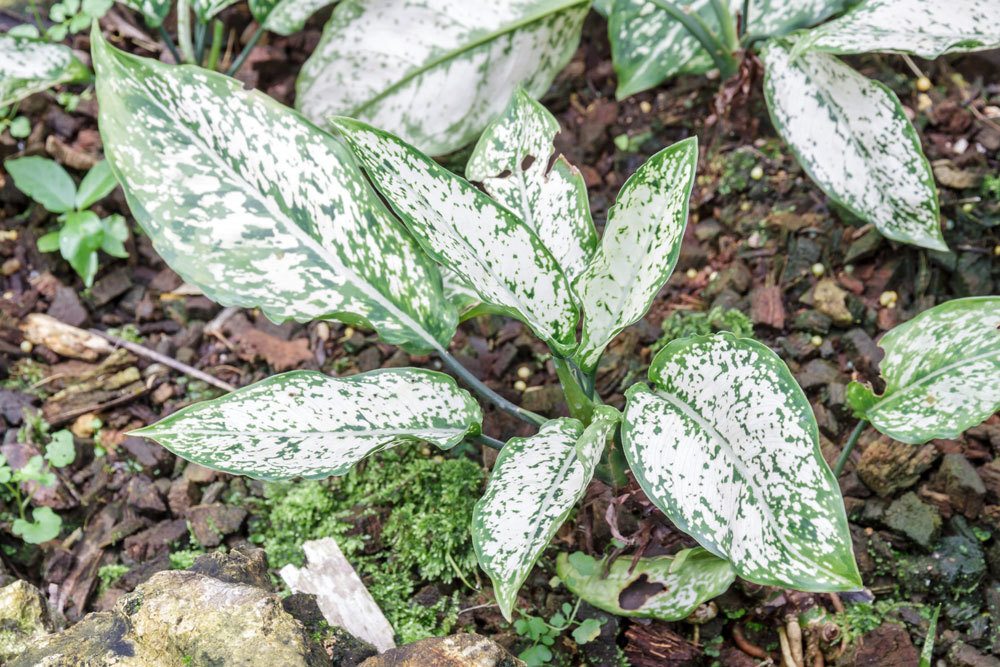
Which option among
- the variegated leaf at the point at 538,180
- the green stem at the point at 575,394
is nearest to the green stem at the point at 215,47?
the variegated leaf at the point at 538,180

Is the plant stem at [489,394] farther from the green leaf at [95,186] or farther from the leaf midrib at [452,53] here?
the green leaf at [95,186]

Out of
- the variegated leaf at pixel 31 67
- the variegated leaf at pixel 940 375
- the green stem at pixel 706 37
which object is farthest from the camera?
the variegated leaf at pixel 31 67

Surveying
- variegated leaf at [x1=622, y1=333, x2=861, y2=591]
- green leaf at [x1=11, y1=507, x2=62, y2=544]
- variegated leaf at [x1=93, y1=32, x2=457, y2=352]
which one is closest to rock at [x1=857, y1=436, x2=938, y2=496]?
variegated leaf at [x1=622, y1=333, x2=861, y2=591]

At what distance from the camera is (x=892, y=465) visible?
1782 mm

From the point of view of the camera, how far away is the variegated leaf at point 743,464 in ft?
4.15

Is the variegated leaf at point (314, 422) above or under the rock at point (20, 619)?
above

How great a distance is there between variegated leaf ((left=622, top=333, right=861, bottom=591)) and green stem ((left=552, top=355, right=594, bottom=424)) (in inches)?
8.5

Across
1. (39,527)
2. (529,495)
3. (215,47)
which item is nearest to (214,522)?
(39,527)

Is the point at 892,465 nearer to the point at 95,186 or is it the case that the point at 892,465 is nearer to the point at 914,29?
the point at 914,29

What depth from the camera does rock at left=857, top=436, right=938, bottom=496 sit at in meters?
1.78

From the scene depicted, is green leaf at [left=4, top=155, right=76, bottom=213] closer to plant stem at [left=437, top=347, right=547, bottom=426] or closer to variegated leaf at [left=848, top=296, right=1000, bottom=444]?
plant stem at [left=437, top=347, right=547, bottom=426]

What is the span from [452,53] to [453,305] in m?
0.83

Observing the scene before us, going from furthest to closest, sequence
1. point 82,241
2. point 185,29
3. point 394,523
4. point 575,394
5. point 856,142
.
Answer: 1. point 185,29
2. point 82,241
3. point 856,142
4. point 394,523
5. point 575,394

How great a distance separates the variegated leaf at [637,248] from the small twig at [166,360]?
39.3 inches
